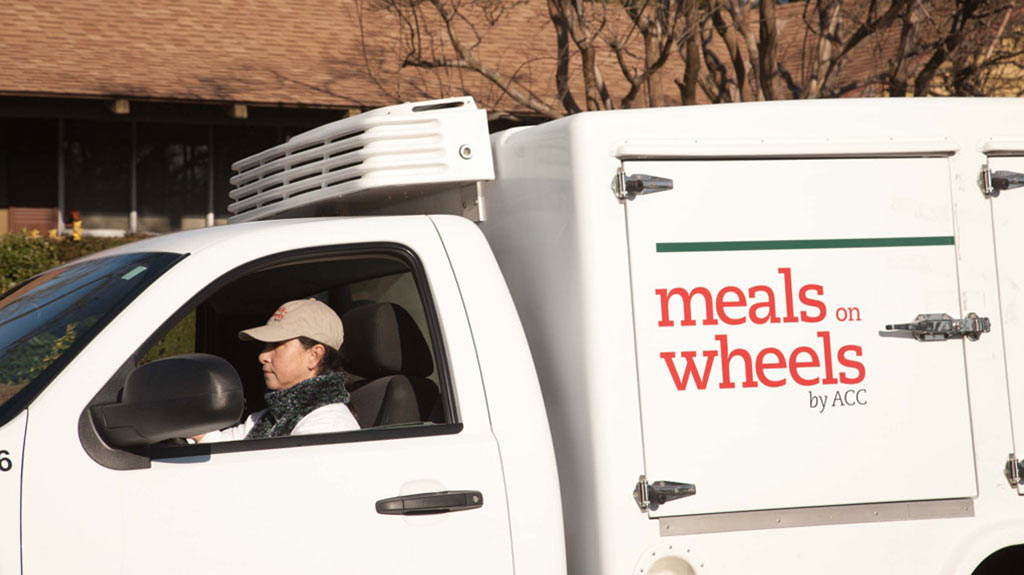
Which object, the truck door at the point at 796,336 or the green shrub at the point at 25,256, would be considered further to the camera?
the green shrub at the point at 25,256

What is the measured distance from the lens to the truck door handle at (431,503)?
2.98 m

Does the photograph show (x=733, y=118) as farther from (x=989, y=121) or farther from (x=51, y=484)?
(x=51, y=484)

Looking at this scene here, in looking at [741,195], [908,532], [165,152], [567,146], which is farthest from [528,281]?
[165,152]

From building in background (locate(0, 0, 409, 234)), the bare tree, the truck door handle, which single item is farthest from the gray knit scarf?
building in background (locate(0, 0, 409, 234))

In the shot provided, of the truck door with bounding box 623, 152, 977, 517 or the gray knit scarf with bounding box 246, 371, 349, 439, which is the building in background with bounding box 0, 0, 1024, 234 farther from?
the gray knit scarf with bounding box 246, 371, 349, 439

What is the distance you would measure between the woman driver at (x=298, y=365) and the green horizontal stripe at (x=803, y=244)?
1.05 m

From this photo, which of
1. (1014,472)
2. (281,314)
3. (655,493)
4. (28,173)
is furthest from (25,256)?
(1014,472)

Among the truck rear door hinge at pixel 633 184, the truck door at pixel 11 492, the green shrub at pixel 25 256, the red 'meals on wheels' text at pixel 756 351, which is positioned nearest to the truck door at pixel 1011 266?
the red 'meals on wheels' text at pixel 756 351

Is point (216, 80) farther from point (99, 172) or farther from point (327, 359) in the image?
point (327, 359)

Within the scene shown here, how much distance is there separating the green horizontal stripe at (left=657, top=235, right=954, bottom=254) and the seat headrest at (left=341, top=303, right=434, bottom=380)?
831mm

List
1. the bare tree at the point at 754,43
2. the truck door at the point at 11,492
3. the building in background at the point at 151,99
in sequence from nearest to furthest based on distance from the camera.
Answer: the truck door at the point at 11,492, the bare tree at the point at 754,43, the building in background at the point at 151,99

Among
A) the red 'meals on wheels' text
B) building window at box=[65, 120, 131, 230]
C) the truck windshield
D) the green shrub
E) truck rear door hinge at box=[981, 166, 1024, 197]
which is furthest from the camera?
building window at box=[65, 120, 131, 230]

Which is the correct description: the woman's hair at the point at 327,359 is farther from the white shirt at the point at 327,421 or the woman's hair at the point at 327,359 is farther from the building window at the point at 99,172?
the building window at the point at 99,172

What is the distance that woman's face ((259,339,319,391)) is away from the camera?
3.54 m
